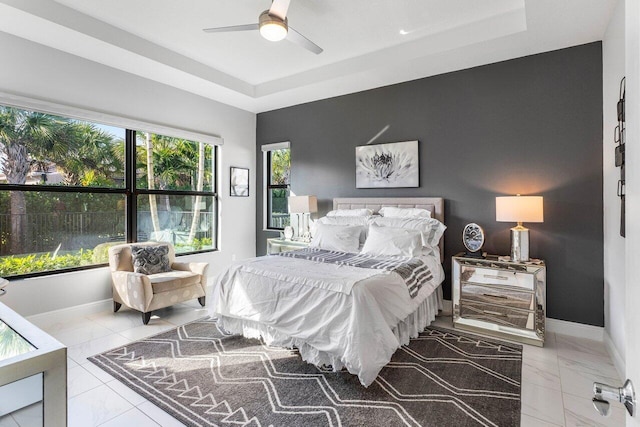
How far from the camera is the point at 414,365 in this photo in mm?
2689

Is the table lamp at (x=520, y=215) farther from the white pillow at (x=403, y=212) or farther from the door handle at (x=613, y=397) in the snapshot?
the door handle at (x=613, y=397)

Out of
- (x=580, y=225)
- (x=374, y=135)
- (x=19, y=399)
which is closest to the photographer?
(x=19, y=399)

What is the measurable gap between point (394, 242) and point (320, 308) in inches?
54.2

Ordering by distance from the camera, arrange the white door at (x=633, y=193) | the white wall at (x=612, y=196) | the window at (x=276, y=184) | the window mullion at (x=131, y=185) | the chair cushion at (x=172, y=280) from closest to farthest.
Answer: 1. the white door at (x=633, y=193)
2. the white wall at (x=612, y=196)
3. the chair cushion at (x=172, y=280)
4. the window mullion at (x=131, y=185)
5. the window at (x=276, y=184)

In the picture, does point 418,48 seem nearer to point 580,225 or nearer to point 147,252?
point 580,225

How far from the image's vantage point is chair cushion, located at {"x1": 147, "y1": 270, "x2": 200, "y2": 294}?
3639mm

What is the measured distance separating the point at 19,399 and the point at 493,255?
3936 mm

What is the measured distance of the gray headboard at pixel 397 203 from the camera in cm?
406

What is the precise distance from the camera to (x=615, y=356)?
9.04ft

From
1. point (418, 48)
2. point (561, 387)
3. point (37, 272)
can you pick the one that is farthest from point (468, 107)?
point (37, 272)

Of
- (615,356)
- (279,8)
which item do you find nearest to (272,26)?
(279,8)

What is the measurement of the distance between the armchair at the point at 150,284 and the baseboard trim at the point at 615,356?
4108 millimetres

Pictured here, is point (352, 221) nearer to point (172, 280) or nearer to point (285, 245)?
point (285, 245)

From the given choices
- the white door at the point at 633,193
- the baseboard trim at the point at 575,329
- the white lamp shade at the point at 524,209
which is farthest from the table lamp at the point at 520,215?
the white door at the point at 633,193
